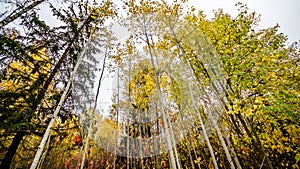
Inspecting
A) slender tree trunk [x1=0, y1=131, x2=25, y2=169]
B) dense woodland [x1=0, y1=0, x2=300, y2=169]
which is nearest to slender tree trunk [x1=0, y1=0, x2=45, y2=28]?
dense woodland [x1=0, y1=0, x2=300, y2=169]

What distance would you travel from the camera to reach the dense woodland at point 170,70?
3.73m

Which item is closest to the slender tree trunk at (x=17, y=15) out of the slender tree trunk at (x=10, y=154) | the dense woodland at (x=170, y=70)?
the dense woodland at (x=170, y=70)

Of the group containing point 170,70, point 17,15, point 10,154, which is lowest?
point 10,154

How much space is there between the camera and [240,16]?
6102 mm

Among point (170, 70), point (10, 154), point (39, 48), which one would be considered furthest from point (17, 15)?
point (170, 70)

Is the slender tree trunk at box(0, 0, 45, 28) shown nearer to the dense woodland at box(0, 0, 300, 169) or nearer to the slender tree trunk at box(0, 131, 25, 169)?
the dense woodland at box(0, 0, 300, 169)

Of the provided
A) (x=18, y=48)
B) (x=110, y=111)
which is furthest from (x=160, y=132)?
(x=18, y=48)

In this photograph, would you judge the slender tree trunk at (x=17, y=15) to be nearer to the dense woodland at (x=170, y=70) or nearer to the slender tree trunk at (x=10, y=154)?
the dense woodland at (x=170, y=70)

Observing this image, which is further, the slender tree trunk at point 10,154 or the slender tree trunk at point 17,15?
the slender tree trunk at point 10,154

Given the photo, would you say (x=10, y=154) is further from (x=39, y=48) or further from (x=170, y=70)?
(x=170, y=70)

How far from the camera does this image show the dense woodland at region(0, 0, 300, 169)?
3727 mm

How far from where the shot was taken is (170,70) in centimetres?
806

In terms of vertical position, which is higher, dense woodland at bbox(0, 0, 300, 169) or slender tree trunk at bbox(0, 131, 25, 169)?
dense woodland at bbox(0, 0, 300, 169)

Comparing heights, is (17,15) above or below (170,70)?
below
